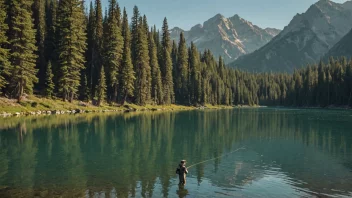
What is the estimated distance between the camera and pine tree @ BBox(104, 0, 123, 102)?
96375 millimetres

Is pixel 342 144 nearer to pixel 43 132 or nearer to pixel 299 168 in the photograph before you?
pixel 299 168

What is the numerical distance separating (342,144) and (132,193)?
31.3m

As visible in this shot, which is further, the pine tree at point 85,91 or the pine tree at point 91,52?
the pine tree at point 91,52

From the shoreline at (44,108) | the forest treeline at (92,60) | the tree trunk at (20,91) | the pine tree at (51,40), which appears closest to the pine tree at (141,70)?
the forest treeline at (92,60)

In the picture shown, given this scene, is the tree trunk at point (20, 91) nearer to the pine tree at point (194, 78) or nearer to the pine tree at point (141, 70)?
the pine tree at point (141, 70)

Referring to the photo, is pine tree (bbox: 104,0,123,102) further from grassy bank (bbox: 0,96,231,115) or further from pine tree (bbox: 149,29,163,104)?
pine tree (bbox: 149,29,163,104)

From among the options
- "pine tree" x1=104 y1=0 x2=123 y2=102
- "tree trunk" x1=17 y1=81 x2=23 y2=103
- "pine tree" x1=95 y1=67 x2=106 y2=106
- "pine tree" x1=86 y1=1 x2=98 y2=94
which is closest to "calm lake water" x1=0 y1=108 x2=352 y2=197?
"tree trunk" x1=17 y1=81 x2=23 y2=103

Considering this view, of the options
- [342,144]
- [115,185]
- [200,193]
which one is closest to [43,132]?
[115,185]

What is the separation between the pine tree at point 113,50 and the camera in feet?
316

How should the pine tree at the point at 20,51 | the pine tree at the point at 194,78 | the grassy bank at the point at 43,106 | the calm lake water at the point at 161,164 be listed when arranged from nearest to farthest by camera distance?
the calm lake water at the point at 161,164
the grassy bank at the point at 43,106
the pine tree at the point at 20,51
the pine tree at the point at 194,78

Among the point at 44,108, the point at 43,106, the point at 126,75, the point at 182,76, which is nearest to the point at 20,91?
the point at 43,106

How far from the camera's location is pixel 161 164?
1021 inches

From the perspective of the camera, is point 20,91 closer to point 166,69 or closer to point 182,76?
point 166,69

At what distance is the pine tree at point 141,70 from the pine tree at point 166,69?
42.4 feet
